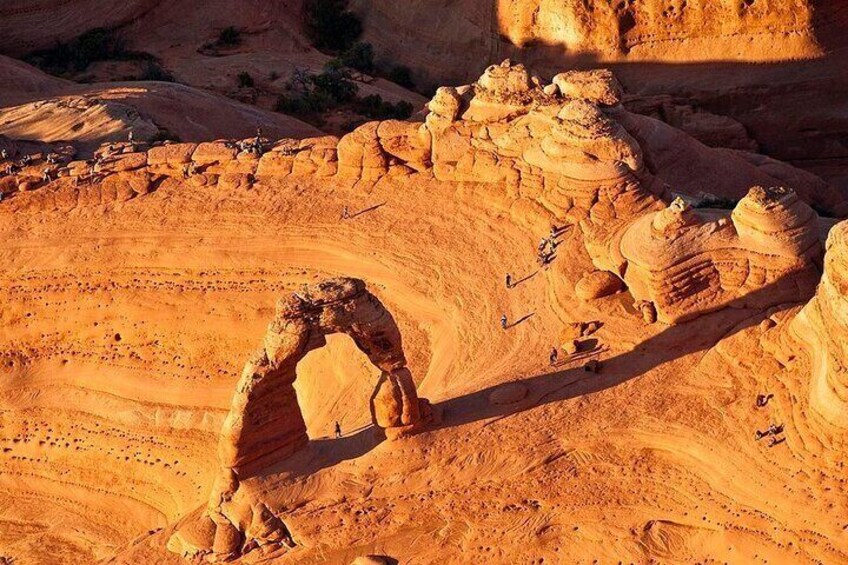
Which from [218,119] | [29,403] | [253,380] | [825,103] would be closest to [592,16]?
[825,103]

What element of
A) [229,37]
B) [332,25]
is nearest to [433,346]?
[229,37]

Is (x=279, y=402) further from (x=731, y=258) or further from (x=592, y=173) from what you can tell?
(x=592, y=173)

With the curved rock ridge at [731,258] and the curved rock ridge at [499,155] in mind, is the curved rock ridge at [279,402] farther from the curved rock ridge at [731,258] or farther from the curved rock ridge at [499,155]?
the curved rock ridge at [499,155]

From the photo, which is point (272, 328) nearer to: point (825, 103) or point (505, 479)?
point (505, 479)

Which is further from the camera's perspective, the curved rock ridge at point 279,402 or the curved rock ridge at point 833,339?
the curved rock ridge at point 279,402

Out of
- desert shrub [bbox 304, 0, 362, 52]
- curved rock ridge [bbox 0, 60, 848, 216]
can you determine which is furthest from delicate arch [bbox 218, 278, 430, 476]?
desert shrub [bbox 304, 0, 362, 52]

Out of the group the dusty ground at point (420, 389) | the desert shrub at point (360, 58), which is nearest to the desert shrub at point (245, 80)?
the desert shrub at point (360, 58)

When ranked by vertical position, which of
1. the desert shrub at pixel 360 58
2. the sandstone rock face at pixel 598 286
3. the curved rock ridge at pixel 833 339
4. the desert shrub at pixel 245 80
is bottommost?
the desert shrub at pixel 360 58
